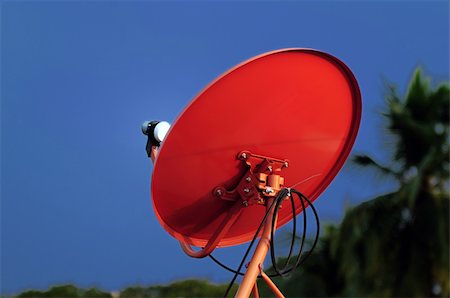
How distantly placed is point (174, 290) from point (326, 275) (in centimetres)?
324

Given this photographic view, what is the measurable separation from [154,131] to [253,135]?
0.52 meters

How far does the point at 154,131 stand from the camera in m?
2.57

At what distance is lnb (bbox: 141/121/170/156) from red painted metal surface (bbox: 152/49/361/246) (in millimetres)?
344

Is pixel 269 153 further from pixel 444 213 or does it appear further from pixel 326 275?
pixel 326 275

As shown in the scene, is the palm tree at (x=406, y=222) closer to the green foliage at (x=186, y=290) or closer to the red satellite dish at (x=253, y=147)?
the green foliage at (x=186, y=290)

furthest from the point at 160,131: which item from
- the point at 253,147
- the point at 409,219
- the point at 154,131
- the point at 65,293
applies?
the point at 409,219

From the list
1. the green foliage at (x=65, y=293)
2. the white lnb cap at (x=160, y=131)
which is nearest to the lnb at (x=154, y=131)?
the white lnb cap at (x=160, y=131)

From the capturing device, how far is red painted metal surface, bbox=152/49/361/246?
6.85 ft

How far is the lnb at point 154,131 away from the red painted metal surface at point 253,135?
0.34 m

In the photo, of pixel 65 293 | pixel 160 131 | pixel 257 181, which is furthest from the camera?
pixel 65 293

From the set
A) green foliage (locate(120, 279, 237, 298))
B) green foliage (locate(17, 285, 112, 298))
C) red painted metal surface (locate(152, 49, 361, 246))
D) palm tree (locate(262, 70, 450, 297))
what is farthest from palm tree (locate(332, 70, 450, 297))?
red painted metal surface (locate(152, 49, 361, 246))

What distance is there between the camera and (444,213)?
993 cm

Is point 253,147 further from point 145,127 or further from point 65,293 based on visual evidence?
point 65,293

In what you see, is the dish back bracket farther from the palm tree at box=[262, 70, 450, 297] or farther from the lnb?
the palm tree at box=[262, 70, 450, 297]
